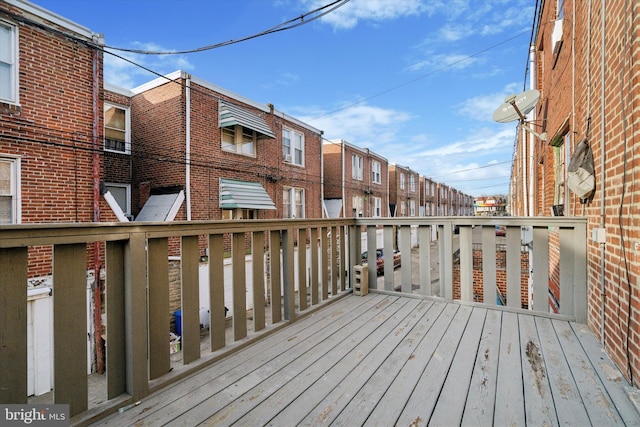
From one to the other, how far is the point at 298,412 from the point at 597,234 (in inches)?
93.0

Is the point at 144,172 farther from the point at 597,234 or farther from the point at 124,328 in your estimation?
the point at 597,234

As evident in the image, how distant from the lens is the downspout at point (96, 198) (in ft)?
21.5

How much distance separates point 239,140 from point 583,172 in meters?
9.61

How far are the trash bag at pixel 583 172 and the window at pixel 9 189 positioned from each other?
853 cm

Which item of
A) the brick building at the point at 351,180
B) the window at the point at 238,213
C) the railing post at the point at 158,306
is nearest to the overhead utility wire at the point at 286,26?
the railing post at the point at 158,306

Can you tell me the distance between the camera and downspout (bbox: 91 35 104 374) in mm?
6555

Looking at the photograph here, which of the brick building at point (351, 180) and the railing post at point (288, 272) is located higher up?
the brick building at point (351, 180)

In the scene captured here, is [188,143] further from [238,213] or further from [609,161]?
[609,161]

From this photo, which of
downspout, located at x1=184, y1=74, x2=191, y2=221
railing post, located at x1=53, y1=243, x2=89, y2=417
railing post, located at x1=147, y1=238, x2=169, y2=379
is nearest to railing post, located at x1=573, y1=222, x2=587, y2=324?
railing post, located at x1=147, y1=238, x2=169, y2=379

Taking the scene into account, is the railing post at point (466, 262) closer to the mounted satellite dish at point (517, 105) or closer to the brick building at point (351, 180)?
the mounted satellite dish at point (517, 105)

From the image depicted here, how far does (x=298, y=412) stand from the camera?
1.51m

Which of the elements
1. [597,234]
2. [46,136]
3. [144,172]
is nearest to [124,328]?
[597,234]

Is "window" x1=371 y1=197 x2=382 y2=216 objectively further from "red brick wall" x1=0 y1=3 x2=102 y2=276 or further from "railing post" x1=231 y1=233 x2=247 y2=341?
"railing post" x1=231 y1=233 x2=247 y2=341

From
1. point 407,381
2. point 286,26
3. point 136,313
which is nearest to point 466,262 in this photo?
point 407,381
